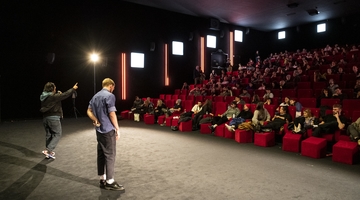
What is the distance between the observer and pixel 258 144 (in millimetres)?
5289

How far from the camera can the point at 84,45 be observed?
10.6 metres

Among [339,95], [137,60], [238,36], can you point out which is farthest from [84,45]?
[339,95]

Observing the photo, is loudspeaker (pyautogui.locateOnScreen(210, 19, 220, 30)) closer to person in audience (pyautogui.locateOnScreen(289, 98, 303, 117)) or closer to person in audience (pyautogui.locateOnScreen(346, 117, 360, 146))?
person in audience (pyautogui.locateOnScreen(289, 98, 303, 117))

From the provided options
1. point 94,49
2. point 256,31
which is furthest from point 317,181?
point 256,31

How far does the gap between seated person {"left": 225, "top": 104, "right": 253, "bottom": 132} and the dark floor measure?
562 millimetres

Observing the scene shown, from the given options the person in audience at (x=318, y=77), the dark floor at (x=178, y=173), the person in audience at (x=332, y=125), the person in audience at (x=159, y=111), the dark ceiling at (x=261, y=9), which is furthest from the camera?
the dark ceiling at (x=261, y=9)

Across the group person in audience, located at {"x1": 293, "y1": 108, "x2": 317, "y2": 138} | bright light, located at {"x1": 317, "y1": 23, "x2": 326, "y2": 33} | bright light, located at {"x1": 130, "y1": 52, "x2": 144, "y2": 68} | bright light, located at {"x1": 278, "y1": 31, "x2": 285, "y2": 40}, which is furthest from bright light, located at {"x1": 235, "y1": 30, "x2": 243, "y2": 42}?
person in audience, located at {"x1": 293, "y1": 108, "x2": 317, "y2": 138}

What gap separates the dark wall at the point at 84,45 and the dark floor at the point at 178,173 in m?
4.93

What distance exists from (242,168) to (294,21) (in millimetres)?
A: 12469

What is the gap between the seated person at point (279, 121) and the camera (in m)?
5.47

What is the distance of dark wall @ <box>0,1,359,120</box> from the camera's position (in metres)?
9.47

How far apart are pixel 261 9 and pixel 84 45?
306 inches

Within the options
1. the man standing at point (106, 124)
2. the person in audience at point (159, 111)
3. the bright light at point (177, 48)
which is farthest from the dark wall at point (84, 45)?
the man standing at point (106, 124)

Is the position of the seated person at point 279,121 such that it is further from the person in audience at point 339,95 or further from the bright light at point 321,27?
the bright light at point 321,27
